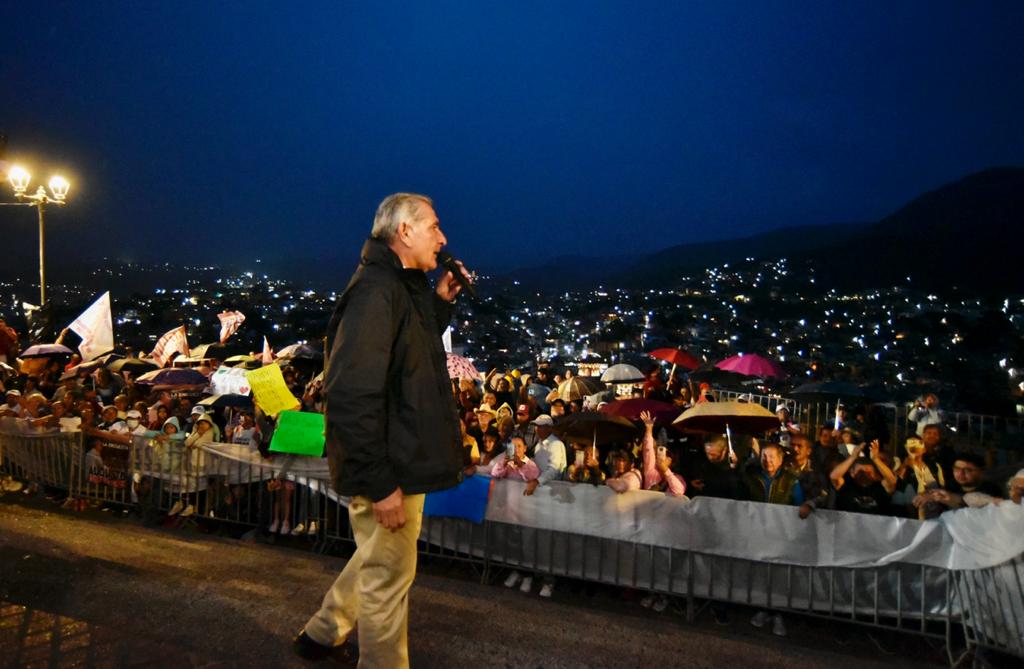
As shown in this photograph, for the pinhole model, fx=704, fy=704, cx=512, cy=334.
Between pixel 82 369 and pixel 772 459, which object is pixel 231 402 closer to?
pixel 82 369

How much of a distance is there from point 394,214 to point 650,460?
13.0 feet

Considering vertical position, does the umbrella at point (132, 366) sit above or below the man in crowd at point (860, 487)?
above

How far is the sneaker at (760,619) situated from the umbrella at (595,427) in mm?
2128

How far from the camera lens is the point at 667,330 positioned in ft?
120

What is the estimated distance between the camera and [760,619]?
5.29 metres

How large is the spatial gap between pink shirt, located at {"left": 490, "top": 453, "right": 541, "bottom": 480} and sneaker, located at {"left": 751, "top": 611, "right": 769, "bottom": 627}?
2041 mm

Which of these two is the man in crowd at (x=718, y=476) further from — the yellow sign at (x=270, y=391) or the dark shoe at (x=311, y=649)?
the yellow sign at (x=270, y=391)

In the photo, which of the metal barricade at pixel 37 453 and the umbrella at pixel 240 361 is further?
the umbrella at pixel 240 361

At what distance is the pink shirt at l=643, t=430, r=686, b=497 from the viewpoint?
19.6ft

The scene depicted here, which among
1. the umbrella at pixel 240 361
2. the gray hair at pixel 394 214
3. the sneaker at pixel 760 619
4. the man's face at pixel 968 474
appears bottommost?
the sneaker at pixel 760 619

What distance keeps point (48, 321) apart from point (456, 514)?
47.7ft

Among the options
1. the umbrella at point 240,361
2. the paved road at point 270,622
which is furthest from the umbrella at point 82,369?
the paved road at point 270,622

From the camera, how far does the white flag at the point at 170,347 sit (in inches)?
615

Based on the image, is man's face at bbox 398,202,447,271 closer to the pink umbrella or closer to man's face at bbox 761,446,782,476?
man's face at bbox 761,446,782,476
